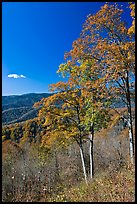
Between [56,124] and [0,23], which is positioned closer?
[0,23]

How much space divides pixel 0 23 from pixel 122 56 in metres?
4.60

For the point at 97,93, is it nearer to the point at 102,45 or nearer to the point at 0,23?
the point at 102,45

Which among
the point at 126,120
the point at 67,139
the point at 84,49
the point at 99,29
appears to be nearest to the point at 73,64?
the point at 84,49

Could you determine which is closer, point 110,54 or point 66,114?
point 110,54

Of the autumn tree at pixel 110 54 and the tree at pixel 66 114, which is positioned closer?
the autumn tree at pixel 110 54

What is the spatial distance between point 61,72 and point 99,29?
581 cm

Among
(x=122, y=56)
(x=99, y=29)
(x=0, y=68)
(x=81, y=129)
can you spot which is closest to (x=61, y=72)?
(x=81, y=129)

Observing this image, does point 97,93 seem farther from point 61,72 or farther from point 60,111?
point 60,111

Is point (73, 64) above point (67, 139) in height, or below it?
above

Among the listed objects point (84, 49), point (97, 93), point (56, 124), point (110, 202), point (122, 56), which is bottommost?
point (110, 202)

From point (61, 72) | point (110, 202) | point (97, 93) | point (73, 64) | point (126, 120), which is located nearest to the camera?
point (110, 202)

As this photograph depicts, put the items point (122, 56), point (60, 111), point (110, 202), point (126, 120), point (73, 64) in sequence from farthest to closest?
point (60, 111)
point (73, 64)
point (126, 120)
point (122, 56)
point (110, 202)

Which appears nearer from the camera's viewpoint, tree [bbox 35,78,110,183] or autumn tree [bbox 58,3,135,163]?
autumn tree [bbox 58,3,135,163]

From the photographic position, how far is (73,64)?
13.6 m
